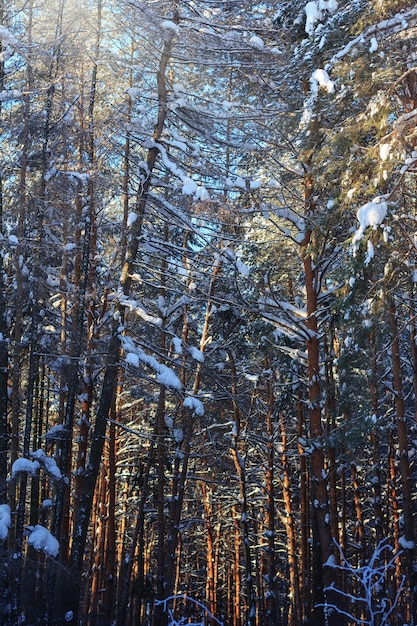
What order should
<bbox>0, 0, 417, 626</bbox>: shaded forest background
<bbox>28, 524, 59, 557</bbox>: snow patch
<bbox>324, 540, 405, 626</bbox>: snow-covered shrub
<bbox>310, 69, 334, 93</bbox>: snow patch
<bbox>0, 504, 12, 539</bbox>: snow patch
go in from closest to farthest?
1. <bbox>324, 540, 405, 626</bbox>: snow-covered shrub
2. <bbox>0, 504, 12, 539</bbox>: snow patch
3. <bbox>28, 524, 59, 557</bbox>: snow patch
4. <bbox>0, 0, 417, 626</bbox>: shaded forest background
5. <bbox>310, 69, 334, 93</bbox>: snow patch

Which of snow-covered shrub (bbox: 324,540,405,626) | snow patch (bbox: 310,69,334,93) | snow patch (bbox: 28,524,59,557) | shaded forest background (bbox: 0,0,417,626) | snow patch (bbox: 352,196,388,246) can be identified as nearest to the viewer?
snow-covered shrub (bbox: 324,540,405,626)

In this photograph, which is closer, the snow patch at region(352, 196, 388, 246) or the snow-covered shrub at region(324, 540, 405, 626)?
the snow-covered shrub at region(324, 540, 405, 626)

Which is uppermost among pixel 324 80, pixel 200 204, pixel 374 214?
pixel 324 80

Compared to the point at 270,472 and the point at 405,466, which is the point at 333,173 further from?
the point at 270,472

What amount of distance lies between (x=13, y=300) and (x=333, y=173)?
771 centimetres

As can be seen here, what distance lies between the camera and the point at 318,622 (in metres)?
11.0

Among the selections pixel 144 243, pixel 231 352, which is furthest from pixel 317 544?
pixel 144 243

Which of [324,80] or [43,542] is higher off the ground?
[324,80]

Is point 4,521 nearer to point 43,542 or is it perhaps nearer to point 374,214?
point 43,542

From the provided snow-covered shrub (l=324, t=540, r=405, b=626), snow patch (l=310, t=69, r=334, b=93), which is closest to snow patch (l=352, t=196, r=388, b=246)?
snow patch (l=310, t=69, r=334, b=93)

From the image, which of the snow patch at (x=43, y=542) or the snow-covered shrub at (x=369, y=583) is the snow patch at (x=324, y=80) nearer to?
the snow-covered shrub at (x=369, y=583)

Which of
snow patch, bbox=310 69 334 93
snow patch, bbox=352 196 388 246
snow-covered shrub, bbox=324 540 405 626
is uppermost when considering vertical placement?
snow patch, bbox=310 69 334 93

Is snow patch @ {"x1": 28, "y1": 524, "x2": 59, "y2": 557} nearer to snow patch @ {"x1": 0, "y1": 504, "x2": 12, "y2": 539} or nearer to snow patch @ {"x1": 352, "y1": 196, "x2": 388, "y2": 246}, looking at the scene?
snow patch @ {"x1": 0, "y1": 504, "x2": 12, "y2": 539}

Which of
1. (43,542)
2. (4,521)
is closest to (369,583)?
(4,521)
